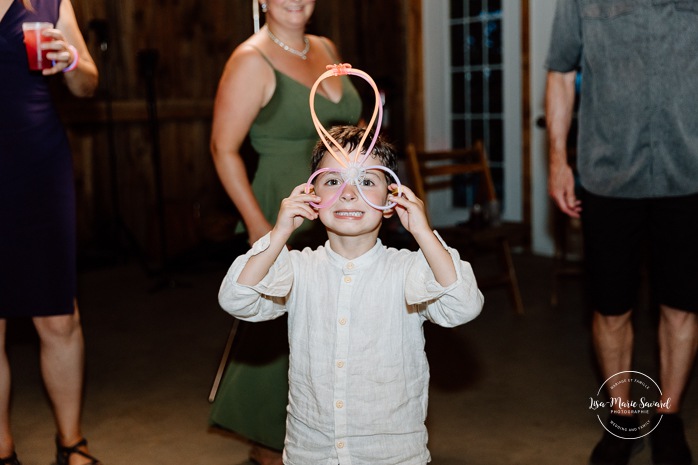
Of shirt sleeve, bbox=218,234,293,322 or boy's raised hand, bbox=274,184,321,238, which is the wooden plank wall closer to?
shirt sleeve, bbox=218,234,293,322

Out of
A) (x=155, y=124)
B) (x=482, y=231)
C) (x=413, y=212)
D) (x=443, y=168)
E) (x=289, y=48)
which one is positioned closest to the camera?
(x=413, y=212)

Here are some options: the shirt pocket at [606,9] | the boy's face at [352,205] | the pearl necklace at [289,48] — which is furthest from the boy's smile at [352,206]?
the shirt pocket at [606,9]

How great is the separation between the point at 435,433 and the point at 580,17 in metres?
1.47

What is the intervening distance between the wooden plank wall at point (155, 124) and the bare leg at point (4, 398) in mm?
3255

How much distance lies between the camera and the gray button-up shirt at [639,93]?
234 centimetres

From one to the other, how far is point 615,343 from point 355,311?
1.15m

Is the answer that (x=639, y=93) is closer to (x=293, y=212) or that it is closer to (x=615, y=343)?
(x=615, y=343)

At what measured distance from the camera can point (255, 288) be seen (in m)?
1.79

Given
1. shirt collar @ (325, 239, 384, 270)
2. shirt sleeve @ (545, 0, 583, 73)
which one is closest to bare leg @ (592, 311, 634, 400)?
shirt sleeve @ (545, 0, 583, 73)

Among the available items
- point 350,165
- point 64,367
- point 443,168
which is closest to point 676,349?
point 350,165

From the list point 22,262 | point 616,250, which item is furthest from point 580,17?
point 22,262

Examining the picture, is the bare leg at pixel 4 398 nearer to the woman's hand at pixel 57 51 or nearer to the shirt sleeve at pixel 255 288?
the woman's hand at pixel 57 51

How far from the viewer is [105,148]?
6.20m

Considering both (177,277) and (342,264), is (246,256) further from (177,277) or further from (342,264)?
(177,277)
